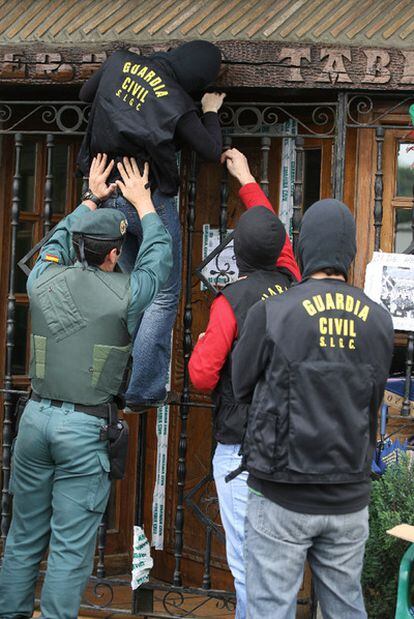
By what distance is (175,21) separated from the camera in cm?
505

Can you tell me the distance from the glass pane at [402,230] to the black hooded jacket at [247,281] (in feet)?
3.91

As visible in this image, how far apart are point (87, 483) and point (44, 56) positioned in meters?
2.27

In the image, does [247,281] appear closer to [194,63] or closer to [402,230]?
[194,63]

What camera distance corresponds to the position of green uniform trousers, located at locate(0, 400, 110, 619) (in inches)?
155

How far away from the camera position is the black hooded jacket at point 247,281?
390 cm

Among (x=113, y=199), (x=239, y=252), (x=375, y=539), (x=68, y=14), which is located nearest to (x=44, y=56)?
(x=68, y=14)

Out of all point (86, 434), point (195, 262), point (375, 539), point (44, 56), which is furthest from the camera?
point (195, 262)

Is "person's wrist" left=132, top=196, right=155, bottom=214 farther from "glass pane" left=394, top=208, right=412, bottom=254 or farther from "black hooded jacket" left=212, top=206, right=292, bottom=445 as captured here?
"glass pane" left=394, top=208, right=412, bottom=254

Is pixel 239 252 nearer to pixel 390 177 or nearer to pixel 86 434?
pixel 86 434

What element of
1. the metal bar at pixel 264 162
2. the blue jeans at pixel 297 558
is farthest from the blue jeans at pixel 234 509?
the metal bar at pixel 264 162

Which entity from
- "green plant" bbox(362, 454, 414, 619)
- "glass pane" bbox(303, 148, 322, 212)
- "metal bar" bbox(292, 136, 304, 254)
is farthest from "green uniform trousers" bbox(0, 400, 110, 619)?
"glass pane" bbox(303, 148, 322, 212)

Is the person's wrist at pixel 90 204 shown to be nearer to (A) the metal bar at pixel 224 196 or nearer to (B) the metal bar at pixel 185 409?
(B) the metal bar at pixel 185 409

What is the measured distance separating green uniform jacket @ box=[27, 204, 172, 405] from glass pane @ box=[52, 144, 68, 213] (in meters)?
1.73

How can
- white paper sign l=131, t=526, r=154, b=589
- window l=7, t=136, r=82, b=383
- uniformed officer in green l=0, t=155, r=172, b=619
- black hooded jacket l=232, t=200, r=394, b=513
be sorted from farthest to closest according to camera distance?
window l=7, t=136, r=82, b=383
white paper sign l=131, t=526, r=154, b=589
uniformed officer in green l=0, t=155, r=172, b=619
black hooded jacket l=232, t=200, r=394, b=513
